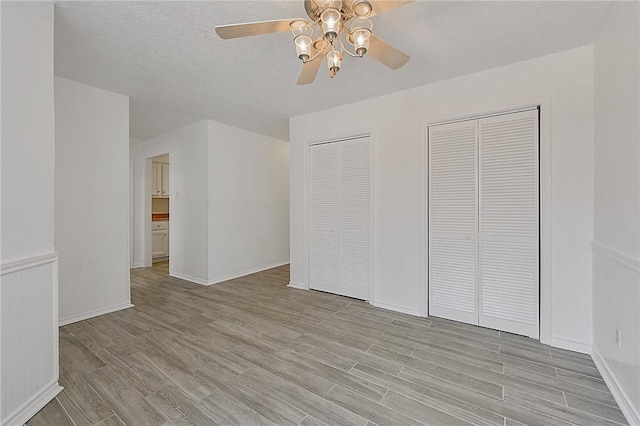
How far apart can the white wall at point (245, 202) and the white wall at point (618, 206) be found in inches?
175

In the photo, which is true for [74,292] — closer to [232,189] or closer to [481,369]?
[232,189]

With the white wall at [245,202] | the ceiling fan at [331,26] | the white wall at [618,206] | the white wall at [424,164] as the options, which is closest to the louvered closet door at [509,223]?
the white wall at [424,164]

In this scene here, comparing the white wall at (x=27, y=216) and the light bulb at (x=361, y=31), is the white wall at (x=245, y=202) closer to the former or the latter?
the white wall at (x=27, y=216)

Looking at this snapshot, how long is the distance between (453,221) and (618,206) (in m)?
1.26

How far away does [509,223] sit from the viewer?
104 inches

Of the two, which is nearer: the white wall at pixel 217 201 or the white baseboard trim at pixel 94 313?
the white baseboard trim at pixel 94 313

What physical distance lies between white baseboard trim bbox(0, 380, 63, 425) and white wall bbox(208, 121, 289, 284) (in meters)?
2.49

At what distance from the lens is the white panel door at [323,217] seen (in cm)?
380

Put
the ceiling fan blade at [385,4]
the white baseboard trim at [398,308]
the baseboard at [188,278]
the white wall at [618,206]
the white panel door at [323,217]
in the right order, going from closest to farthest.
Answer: the ceiling fan blade at [385,4]
the white wall at [618,206]
the white baseboard trim at [398,308]
the white panel door at [323,217]
the baseboard at [188,278]

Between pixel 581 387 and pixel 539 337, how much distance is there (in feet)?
2.22

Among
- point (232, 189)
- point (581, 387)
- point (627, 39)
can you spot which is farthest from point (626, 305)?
point (232, 189)

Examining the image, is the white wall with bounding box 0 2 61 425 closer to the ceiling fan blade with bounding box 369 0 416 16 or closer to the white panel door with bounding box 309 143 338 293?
the ceiling fan blade with bounding box 369 0 416 16

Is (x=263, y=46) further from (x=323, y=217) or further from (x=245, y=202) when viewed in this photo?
(x=245, y=202)

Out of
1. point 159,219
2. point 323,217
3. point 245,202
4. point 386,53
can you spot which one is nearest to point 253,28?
point 386,53
